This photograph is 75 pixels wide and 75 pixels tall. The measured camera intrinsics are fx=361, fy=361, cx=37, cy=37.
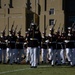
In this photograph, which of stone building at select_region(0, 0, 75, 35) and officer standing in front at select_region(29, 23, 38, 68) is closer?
officer standing in front at select_region(29, 23, 38, 68)

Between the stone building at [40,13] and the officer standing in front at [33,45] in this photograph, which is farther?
the stone building at [40,13]

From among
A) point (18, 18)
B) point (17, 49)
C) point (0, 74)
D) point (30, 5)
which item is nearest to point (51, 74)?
point (0, 74)

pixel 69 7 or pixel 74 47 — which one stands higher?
pixel 69 7

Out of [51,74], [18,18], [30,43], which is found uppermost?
[18,18]

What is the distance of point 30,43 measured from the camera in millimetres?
17797

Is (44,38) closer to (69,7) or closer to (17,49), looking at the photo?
(17,49)

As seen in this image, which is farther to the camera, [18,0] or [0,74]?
[18,0]

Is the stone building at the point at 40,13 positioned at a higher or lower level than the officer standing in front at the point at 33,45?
higher

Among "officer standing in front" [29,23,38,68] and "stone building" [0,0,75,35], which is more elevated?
"stone building" [0,0,75,35]

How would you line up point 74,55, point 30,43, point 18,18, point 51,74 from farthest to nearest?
point 18,18
point 74,55
point 30,43
point 51,74

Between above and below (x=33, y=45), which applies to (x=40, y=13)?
above

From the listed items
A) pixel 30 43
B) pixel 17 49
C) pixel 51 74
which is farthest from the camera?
pixel 17 49

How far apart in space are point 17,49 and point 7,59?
96cm

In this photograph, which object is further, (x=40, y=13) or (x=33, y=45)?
(x=40, y=13)
